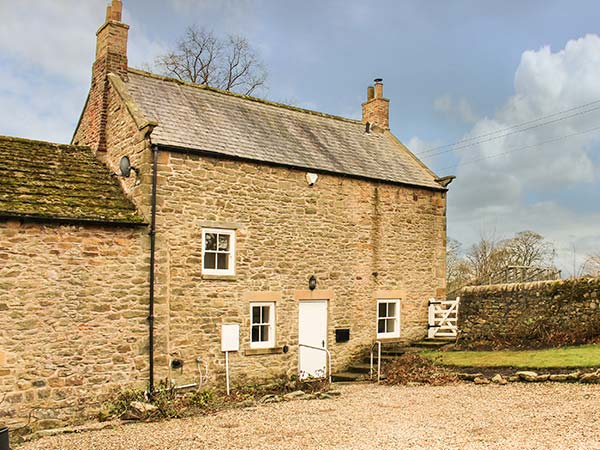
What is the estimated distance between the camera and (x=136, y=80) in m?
17.1

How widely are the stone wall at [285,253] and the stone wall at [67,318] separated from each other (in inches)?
27.5

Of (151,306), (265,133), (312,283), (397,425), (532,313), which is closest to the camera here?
(397,425)

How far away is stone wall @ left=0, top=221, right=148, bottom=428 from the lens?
40.2ft

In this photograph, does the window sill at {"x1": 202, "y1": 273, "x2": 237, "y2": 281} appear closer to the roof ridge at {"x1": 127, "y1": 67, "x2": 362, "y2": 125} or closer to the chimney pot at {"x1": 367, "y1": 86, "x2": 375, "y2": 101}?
the roof ridge at {"x1": 127, "y1": 67, "x2": 362, "y2": 125}

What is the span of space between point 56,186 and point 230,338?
548 centimetres

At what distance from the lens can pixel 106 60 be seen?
16.6m

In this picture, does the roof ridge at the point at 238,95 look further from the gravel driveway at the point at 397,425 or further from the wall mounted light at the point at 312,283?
the gravel driveway at the point at 397,425

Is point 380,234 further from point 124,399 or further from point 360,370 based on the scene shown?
point 124,399

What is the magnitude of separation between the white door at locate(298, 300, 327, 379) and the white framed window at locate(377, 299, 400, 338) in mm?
2264

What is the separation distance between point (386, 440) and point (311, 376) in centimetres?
725

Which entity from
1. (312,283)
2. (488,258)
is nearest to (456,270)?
(488,258)

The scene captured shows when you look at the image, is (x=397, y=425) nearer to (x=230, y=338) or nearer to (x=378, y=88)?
(x=230, y=338)

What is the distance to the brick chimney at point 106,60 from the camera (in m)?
16.6

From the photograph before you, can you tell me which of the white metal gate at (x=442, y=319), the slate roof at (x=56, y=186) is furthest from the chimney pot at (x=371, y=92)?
the slate roof at (x=56, y=186)
